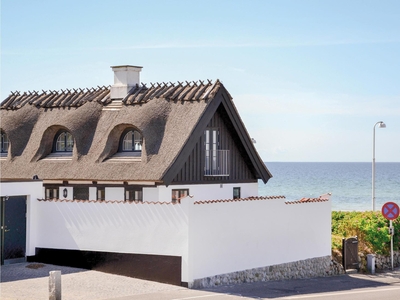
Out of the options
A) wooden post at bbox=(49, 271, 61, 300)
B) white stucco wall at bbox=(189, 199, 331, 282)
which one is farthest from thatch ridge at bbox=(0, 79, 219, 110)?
wooden post at bbox=(49, 271, 61, 300)

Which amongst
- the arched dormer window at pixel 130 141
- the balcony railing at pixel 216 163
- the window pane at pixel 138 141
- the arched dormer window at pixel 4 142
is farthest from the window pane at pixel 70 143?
the balcony railing at pixel 216 163

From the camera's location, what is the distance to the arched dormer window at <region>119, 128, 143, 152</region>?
3219 centimetres

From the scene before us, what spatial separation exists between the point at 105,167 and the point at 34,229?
5.28 m

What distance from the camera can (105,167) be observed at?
31625mm

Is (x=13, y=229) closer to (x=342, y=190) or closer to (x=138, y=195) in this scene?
(x=138, y=195)

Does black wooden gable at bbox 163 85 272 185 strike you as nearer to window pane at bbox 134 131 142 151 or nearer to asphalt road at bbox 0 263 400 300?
window pane at bbox 134 131 142 151

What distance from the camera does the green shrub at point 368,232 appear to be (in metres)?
35.3

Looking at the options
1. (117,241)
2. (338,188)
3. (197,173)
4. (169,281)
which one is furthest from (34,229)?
(338,188)

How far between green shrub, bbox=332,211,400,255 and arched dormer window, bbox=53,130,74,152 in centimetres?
1237

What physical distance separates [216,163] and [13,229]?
32.2 feet

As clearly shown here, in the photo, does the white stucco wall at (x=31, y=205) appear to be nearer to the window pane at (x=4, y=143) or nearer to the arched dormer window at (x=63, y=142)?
the arched dormer window at (x=63, y=142)

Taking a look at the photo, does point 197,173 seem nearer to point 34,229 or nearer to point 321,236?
point 321,236

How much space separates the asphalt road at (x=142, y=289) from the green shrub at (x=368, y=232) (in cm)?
698

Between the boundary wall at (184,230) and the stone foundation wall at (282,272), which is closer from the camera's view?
the boundary wall at (184,230)
